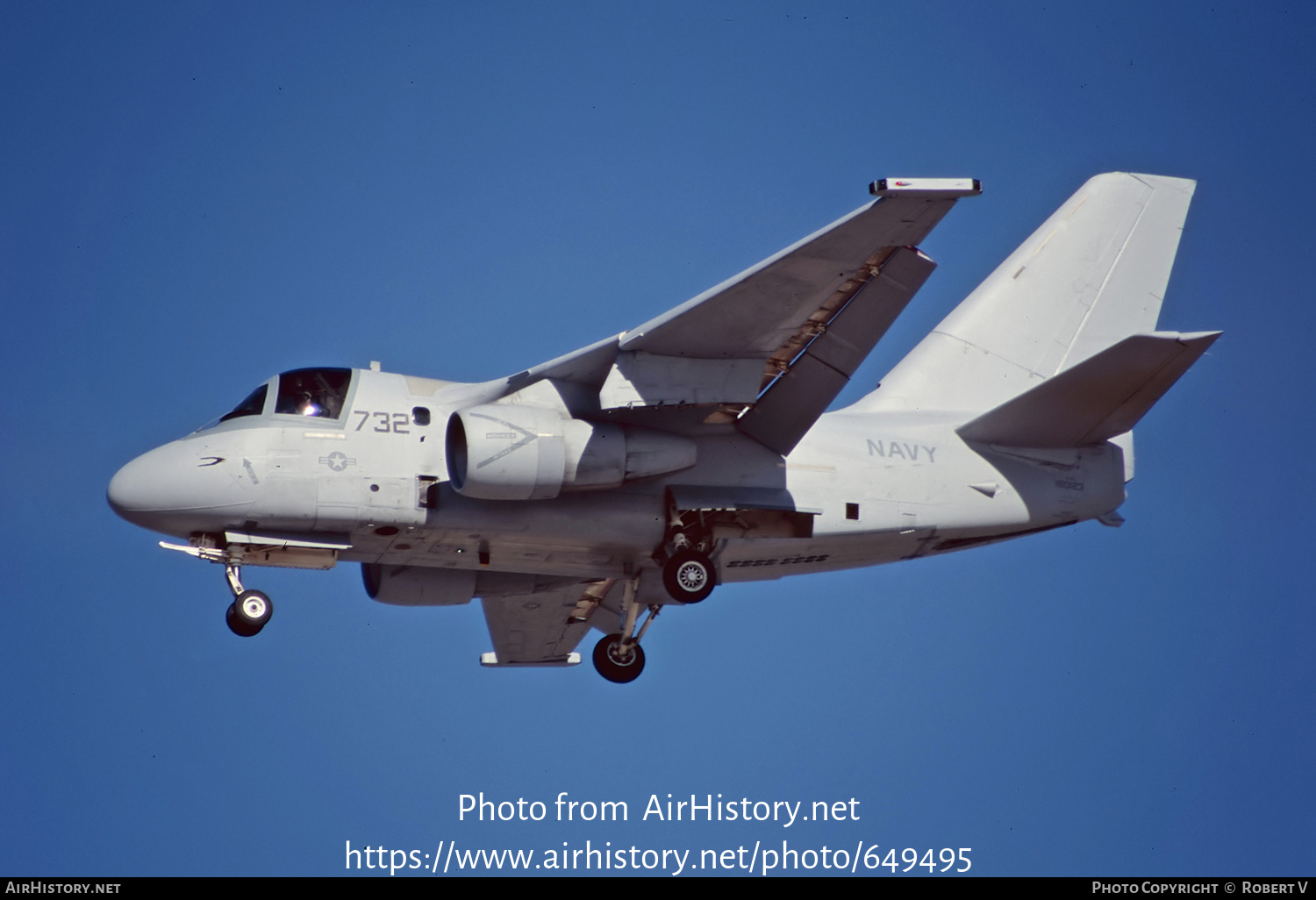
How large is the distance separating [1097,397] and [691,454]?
16.8ft

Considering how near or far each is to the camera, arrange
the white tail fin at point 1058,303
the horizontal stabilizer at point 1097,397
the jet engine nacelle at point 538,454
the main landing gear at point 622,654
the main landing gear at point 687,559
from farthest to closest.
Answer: the white tail fin at point 1058,303, the main landing gear at point 622,654, the horizontal stabilizer at point 1097,397, the main landing gear at point 687,559, the jet engine nacelle at point 538,454

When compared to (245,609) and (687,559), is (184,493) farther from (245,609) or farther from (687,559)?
(687,559)

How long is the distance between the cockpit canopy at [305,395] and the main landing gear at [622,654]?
501 cm

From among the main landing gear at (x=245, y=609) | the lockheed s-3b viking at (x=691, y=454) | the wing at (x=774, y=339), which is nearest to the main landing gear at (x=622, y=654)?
the lockheed s-3b viking at (x=691, y=454)

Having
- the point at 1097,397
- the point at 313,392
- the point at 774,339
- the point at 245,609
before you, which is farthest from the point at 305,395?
the point at 1097,397

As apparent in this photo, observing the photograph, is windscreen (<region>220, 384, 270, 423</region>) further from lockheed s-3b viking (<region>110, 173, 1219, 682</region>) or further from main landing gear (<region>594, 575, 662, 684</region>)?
main landing gear (<region>594, 575, 662, 684</region>)

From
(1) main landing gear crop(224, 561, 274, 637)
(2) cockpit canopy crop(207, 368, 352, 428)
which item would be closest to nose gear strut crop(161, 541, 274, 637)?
(1) main landing gear crop(224, 561, 274, 637)

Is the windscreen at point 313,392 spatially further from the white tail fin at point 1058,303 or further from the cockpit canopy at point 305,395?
the white tail fin at point 1058,303

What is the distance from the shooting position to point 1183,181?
22.7m

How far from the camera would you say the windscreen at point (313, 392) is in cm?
1708

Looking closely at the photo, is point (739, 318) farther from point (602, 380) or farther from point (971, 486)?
point (971, 486)

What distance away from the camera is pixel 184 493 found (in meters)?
16.8

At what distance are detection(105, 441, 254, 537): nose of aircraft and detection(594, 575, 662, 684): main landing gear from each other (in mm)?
5460

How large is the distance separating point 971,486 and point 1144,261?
512cm
